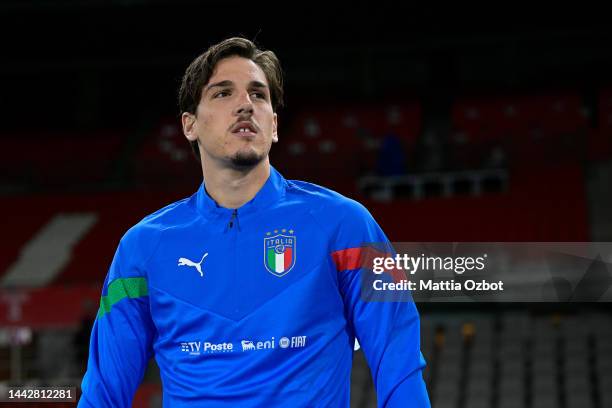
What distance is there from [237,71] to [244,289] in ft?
2.07

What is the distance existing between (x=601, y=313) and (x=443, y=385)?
86.9 inches

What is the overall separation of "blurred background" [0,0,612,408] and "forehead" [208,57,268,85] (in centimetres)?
578

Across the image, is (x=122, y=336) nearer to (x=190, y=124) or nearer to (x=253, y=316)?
(x=253, y=316)

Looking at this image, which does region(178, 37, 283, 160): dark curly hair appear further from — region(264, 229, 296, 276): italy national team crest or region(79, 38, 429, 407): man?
region(264, 229, 296, 276): italy national team crest

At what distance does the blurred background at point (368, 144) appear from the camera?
10.3 meters

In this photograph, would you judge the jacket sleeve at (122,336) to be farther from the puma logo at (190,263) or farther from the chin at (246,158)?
the chin at (246,158)

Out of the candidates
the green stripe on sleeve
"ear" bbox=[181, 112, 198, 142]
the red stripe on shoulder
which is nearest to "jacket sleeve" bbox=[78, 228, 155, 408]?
the green stripe on sleeve

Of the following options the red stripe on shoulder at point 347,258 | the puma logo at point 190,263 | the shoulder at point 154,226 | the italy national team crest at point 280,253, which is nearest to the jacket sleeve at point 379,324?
the red stripe on shoulder at point 347,258

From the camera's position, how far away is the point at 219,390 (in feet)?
8.01

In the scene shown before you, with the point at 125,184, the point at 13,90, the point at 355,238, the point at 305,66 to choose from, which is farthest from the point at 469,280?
the point at 13,90

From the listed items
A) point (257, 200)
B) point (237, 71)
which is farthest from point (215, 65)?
point (257, 200)

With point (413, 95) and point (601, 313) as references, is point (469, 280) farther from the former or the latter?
point (413, 95)

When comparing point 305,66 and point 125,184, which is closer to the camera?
point 125,184

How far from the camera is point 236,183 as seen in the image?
2.66 metres
